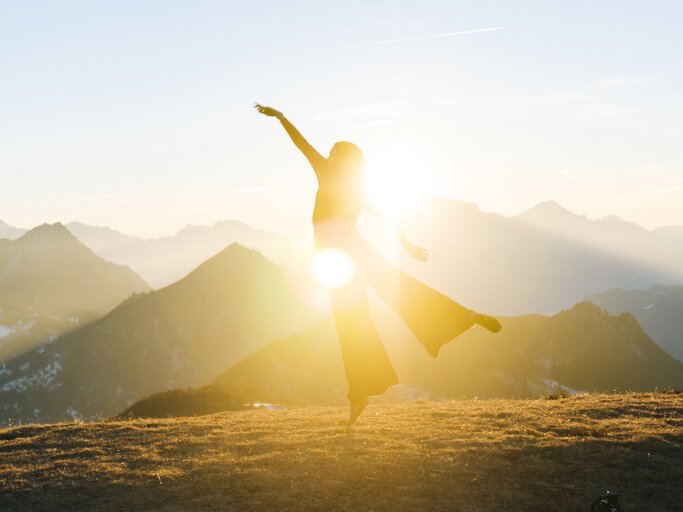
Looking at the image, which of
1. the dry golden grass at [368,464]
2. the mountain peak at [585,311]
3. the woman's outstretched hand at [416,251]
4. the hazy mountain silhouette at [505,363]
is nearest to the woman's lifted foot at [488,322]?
the woman's outstretched hand at [416,251]

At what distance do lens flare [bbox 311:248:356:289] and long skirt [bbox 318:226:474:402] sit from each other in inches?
4.2

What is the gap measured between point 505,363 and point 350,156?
11095 cm

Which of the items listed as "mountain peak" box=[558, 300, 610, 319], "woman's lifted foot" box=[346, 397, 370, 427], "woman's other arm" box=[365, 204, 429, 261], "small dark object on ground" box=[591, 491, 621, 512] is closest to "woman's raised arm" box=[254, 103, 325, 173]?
"woman's other arm" box=[365, 204, 429, 261]

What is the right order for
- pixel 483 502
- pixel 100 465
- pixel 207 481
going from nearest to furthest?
pixel 483 502
pixel 207 481
pixel 100 465

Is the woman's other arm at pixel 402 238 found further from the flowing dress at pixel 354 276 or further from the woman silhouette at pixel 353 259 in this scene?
the flowing dress at pixel 354 276

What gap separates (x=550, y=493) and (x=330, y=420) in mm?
6684

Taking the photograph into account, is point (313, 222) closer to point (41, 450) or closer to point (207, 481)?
point (207, 481)

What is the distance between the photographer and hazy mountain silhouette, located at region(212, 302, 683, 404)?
108875 mm

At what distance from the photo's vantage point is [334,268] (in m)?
11.4

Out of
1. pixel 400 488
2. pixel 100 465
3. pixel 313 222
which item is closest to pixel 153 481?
pixel 100 465

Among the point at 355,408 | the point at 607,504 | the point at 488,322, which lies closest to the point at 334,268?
the point at 355,408

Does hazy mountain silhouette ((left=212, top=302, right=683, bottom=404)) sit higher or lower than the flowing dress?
lower

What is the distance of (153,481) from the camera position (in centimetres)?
910

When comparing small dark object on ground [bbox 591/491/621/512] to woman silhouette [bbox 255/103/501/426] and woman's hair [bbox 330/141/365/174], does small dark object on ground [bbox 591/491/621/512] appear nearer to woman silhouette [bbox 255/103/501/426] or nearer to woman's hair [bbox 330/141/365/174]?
woman silhouette [bbox 255/103/501/426]
